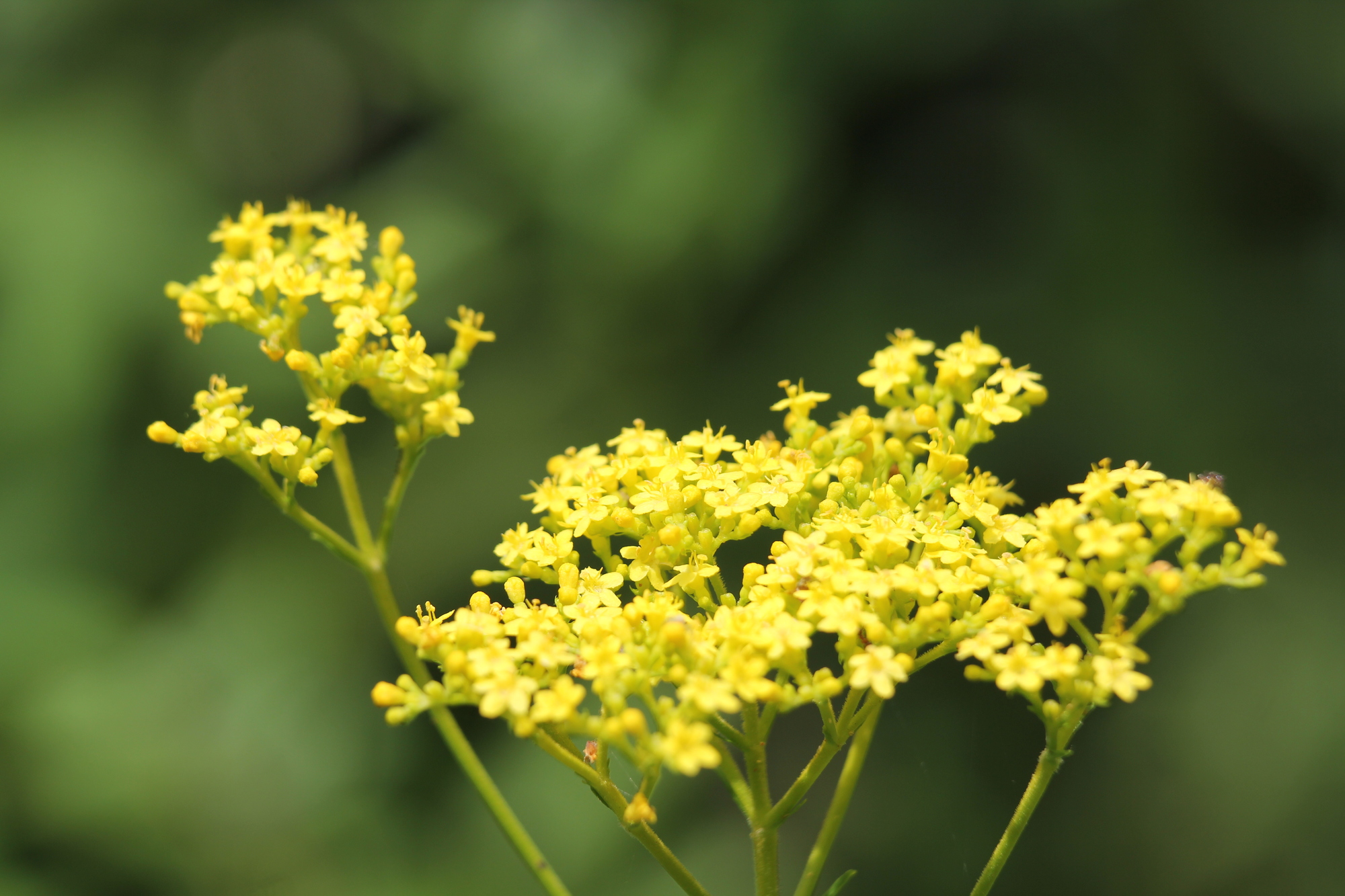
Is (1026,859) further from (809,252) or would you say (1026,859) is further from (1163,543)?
(1163,543)

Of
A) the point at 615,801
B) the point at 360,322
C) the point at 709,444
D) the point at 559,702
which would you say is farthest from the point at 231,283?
the point at 615,801

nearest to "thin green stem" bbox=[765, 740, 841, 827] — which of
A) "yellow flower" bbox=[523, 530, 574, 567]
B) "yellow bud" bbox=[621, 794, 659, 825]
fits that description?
"yellow bud" bbox=[621, 794, 659, 825]

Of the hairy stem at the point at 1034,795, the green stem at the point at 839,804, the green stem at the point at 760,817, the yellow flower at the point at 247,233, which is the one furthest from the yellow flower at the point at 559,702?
the yellow flower at the point at 247,233

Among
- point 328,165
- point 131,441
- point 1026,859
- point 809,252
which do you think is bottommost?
point 1026,859

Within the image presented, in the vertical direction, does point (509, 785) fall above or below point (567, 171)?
below

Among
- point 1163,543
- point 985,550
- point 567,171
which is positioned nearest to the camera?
point 1163,543

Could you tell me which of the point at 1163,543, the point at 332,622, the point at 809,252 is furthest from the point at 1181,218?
the point at 332,622

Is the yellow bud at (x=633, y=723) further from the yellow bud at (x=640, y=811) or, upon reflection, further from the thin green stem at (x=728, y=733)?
the thin green stem at (x=728, y=733)
